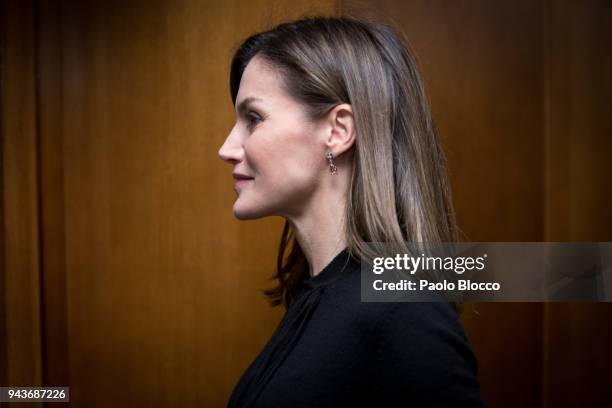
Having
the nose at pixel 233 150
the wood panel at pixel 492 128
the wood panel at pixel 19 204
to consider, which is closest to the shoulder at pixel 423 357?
the nose at pixel 233 150

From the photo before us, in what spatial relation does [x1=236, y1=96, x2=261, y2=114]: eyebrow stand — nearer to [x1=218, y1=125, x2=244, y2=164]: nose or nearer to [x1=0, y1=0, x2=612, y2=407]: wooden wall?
[x1=218, y1=125, x2=244, y2=164]: nose

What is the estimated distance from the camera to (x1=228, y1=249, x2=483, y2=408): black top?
0.66m

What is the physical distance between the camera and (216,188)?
134 centimetres

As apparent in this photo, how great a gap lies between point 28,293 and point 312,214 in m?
1.06

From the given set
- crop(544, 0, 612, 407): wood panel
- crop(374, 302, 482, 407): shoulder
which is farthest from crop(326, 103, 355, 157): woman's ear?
crop(544, 0, 612, 407): wood panel

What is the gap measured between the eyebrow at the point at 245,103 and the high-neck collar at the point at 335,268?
1.01 feet

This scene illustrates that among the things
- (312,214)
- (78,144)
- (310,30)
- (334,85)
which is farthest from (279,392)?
(78,144)

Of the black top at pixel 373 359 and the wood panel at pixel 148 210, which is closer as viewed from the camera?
the black top at pixel 373 359

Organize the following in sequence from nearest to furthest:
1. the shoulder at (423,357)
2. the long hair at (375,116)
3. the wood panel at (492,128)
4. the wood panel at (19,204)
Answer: the shoulder at (423,357)
the long hair at (375,116)
the wood panel at (492,128)
the wood panel at (19,204)

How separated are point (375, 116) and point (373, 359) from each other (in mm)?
386

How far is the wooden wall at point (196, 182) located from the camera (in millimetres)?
1275

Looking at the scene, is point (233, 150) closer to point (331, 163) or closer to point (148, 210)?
point (331, 163)

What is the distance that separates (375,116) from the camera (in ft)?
2.65

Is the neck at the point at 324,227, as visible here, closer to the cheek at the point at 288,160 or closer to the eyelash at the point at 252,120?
the cheek at the point at 288,160
